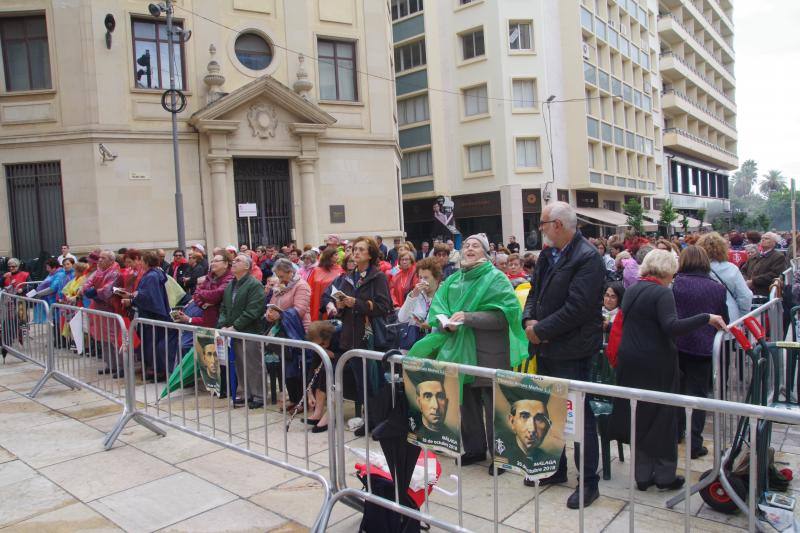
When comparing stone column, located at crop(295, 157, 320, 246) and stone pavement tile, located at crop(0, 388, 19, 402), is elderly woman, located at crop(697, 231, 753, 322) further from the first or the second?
stone column, located at crop(295, 157, 320, 246)

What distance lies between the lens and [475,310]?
15.6 feet

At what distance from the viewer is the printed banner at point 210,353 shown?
4.98 meters

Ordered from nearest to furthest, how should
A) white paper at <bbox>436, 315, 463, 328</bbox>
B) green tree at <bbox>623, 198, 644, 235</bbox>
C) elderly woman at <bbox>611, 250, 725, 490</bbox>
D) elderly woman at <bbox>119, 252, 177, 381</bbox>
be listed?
elderly woman at <bbox>611, 250, 725, 490</bbox> < white paper at <bbox>436, 315, 463, 328</bbox> < elderly woman at <bbox>119, 252, 177, 381</bbox> < green tree at <bbox>623, 198, 644, 235</bbox>

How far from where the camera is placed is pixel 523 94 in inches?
1320

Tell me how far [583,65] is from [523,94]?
476 centimetres

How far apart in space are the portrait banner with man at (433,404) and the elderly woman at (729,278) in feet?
13.3

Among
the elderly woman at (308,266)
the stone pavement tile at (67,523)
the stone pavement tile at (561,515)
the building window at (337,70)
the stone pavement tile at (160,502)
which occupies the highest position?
the building window at (337,70)

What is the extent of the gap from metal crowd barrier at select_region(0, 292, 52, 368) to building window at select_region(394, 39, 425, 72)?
28.9 meters

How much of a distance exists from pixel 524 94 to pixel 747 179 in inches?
6719

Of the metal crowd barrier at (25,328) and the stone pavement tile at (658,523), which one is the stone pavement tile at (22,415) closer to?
the metal crowd barrier at (25,328)

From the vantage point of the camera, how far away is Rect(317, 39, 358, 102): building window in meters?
20.7

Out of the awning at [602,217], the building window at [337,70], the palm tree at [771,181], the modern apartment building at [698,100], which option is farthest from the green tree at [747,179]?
the building window at [337,70]

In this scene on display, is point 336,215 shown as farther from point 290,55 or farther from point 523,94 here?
point 523,94

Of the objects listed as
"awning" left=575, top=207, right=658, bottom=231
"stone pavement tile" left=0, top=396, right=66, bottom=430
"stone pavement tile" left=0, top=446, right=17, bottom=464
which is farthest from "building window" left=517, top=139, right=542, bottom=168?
"stone pavement tile" left=0, top=446, right=17, bottom=464
